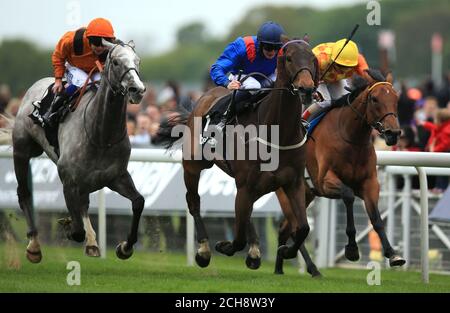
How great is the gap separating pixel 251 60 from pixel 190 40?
108707 millimetres

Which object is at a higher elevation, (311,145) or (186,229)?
Answer: (311,145)

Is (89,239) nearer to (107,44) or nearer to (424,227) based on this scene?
(107,44)

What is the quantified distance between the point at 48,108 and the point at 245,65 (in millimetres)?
1830

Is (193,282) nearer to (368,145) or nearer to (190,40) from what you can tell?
(368,145)

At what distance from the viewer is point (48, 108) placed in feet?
31.7

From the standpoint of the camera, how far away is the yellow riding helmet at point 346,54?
9.50 metres

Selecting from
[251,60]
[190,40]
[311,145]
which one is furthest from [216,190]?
[190,40]

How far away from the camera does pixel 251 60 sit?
911 centimetres

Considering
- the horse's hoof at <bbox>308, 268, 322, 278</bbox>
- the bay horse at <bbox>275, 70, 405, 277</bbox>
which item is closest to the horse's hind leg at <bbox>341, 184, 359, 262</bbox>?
the bay horse at <bbox>275, 70, 405, 277</bbox>

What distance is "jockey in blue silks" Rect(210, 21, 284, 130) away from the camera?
349 inches

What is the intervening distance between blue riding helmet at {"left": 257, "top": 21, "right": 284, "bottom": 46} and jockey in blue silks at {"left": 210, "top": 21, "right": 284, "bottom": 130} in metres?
0.08

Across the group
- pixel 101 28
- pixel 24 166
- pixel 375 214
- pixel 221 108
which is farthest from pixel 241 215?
pixel 24 166

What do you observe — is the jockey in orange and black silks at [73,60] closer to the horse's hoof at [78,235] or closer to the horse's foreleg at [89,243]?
the horse's foreleg at [89,243]

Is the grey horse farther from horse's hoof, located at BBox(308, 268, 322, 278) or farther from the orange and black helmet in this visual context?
horse's hoof, located at BBox(308, 268, 322, 278)
